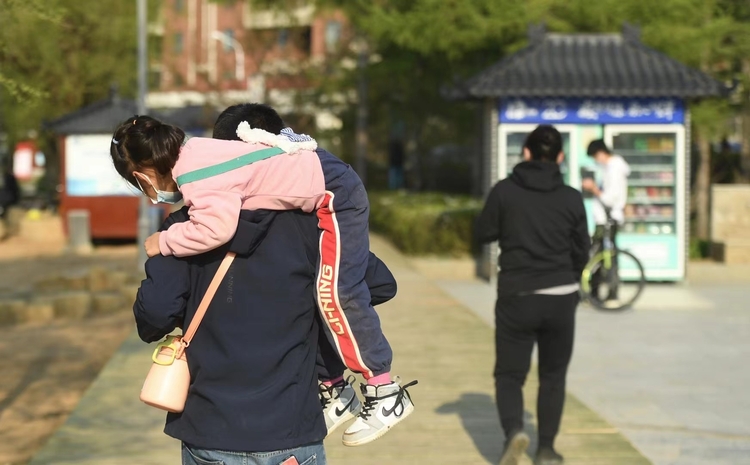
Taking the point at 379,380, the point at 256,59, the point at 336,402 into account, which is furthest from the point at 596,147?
the point at 256,59

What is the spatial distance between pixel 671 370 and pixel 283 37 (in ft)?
82.6

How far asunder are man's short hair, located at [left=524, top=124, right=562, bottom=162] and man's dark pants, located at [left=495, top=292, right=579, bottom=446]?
0.71 m

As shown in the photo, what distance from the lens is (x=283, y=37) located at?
33094 millimetres

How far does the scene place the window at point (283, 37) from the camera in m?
32.4

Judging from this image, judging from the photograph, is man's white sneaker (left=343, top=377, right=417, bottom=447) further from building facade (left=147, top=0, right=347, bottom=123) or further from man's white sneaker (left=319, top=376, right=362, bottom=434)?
building facade (left=147, top=0, right=347, bottom=123)

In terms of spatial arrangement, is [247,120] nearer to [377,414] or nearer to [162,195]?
[162,195]

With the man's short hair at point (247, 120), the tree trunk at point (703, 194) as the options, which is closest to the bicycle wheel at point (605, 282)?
the tree trunk at point (703, 194)

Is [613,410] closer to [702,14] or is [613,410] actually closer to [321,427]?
[321,427]

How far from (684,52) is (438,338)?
9771 mm

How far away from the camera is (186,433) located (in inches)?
126

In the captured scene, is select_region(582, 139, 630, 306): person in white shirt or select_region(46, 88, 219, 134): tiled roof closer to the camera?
select_region(582, 139, 630, 306): person in white shirt

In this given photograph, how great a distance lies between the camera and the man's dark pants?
5941 mm

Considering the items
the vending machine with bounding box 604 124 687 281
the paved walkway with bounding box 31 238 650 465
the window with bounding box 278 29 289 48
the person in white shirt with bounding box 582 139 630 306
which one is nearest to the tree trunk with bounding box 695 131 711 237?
the vending machine with bounding box 604 124 687 281

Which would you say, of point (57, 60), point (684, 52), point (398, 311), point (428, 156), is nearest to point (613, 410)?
point (398, 311)
